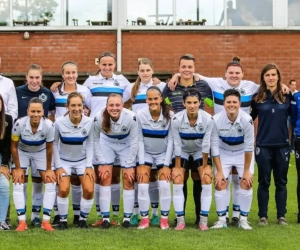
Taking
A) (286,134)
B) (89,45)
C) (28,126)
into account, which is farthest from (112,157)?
(89,45)

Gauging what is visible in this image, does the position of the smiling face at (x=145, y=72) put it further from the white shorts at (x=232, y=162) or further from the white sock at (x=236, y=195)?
the white sock at (x=236, y=195)

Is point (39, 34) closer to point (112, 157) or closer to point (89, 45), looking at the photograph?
point (89, 45)

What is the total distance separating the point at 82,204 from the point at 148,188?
86 cm

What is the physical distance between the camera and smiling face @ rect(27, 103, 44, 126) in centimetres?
821

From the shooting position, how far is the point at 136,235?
309 inches

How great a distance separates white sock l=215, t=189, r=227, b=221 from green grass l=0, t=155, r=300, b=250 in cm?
23

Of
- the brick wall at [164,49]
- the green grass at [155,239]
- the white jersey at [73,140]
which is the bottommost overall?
the green grass at [155,239]

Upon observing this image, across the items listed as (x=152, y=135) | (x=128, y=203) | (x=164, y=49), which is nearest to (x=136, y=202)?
(x=128, y=203)

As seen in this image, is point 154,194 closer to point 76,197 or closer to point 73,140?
point 76,197

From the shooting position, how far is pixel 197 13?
17500 mm


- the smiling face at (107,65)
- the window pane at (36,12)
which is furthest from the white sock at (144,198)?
the window pane at (36,12)

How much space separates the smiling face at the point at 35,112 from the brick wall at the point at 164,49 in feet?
30.3

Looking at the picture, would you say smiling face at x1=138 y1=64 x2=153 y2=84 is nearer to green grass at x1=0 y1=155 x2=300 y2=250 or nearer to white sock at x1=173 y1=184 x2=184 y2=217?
white sock at x1=173 y1=184 x2=184 y2=217

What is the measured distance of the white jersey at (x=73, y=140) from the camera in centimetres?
848
